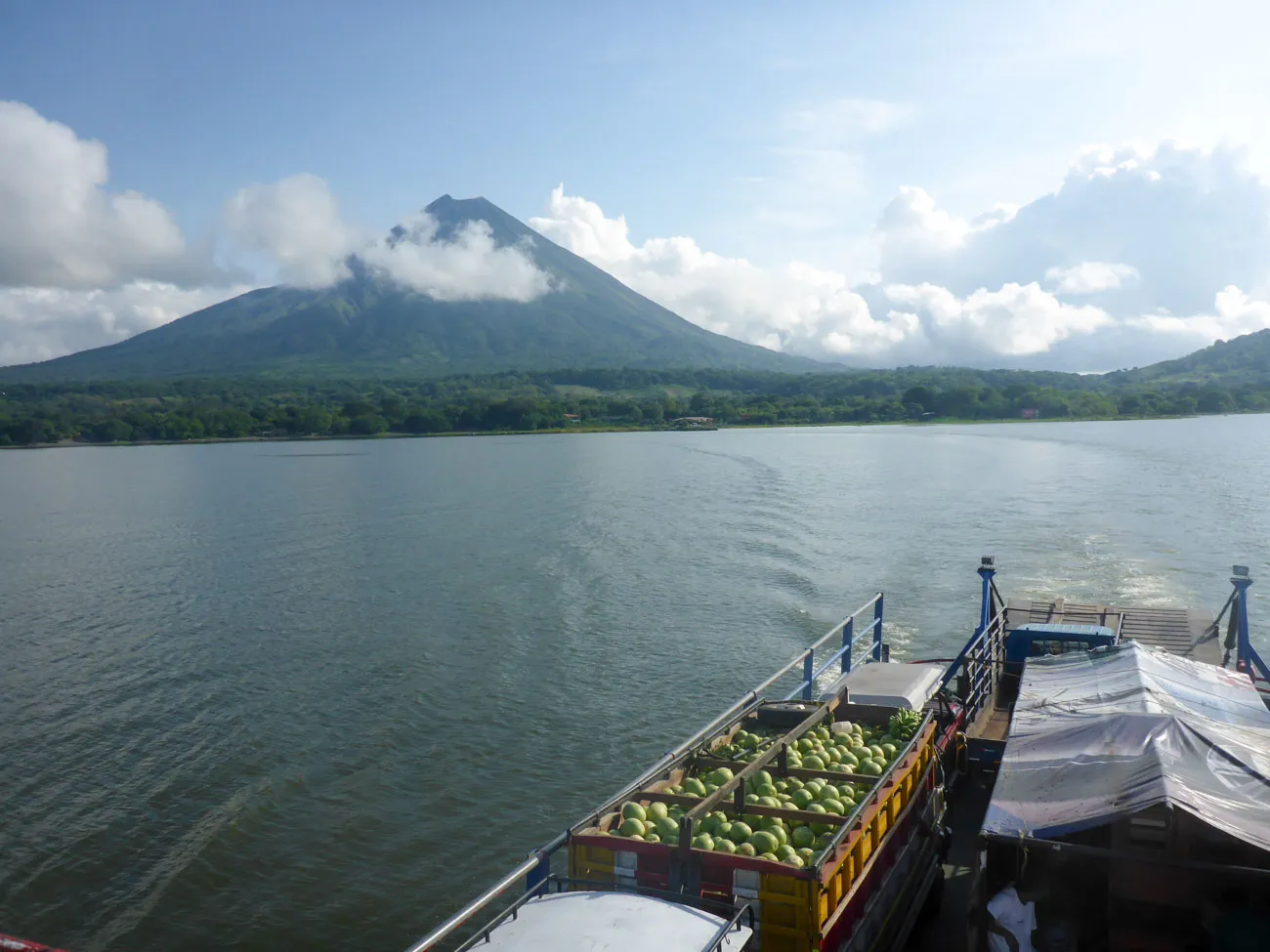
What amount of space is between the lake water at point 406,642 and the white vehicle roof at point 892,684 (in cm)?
425

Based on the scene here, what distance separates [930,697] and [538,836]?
568 centimetres

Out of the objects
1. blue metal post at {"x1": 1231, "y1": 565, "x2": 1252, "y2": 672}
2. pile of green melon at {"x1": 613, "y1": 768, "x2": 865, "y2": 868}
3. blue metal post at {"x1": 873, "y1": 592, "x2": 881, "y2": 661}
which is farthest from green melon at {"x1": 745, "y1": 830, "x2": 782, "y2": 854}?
blue metal post at {"x1": 1231, "y1": 565, "x2": 1252, "y2": 672}

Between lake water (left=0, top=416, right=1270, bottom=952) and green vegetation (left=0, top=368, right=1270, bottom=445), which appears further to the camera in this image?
green vegetation (left=0, top=368, right=1270, bottom=445)

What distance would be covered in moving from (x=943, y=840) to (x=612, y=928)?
6269mm

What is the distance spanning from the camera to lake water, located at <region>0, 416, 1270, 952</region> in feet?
41.0

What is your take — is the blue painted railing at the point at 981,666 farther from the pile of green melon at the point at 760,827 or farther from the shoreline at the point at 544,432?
the shoreline at the point at 544,432

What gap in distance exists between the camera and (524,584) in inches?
1122

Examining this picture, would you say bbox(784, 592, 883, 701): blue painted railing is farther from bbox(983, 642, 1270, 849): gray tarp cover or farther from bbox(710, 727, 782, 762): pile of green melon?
bbox(983, 642, 1270, 849): gray tarp cover

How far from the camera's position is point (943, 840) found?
10.4 m

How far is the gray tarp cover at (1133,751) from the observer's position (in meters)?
6.67

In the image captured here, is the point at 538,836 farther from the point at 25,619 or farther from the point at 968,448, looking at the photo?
the point at 968,448

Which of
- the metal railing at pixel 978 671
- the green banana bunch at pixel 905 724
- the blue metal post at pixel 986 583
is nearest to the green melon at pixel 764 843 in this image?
the green banana bunch at pixel 905 724

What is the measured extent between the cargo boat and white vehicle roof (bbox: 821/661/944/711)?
1.87m

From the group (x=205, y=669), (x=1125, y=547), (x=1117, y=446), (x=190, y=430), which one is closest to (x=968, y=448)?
(x=1117, y=446)
